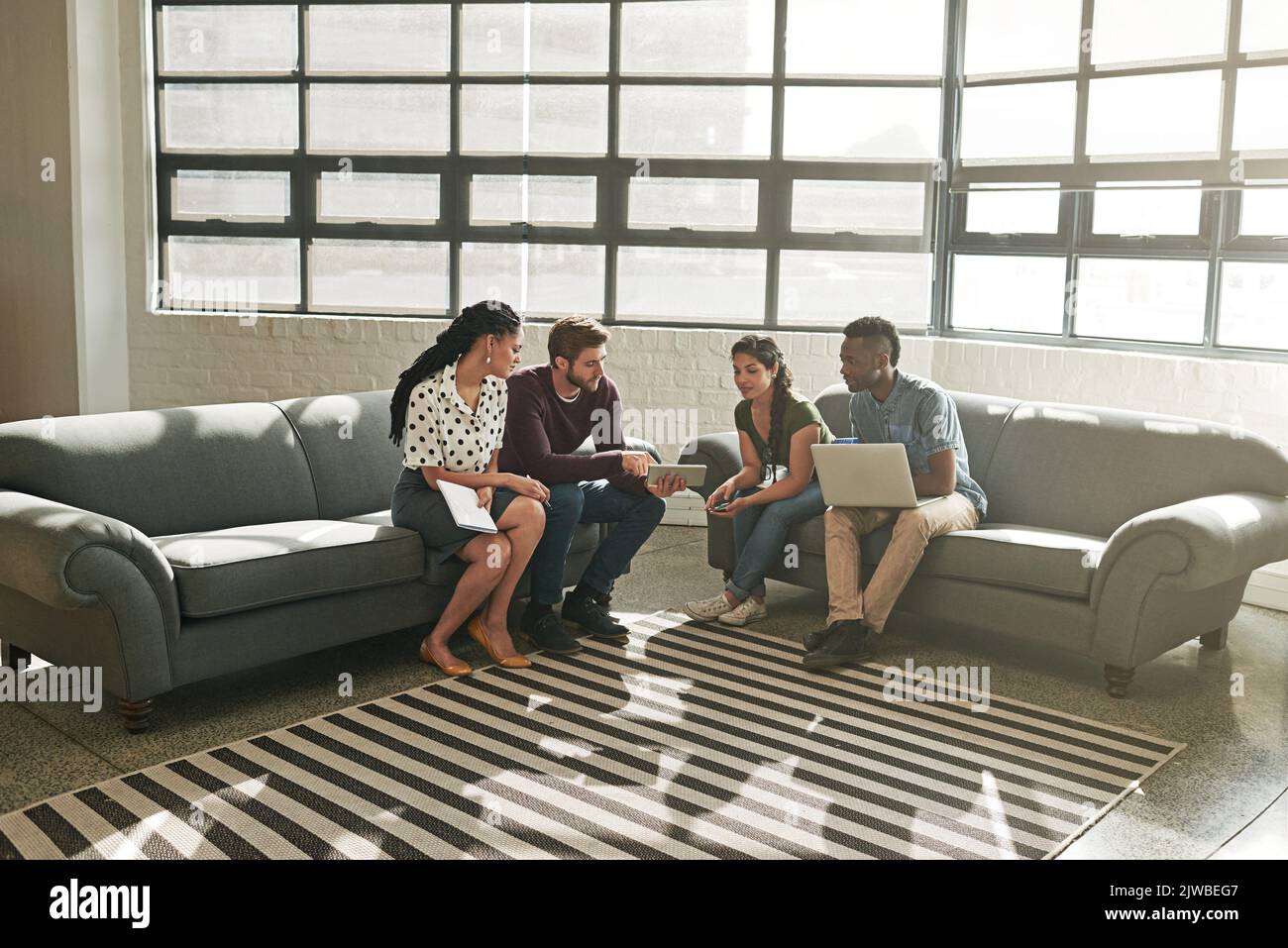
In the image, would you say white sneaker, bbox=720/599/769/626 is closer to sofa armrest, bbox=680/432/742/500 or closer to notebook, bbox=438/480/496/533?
sofa armrest, bbox=680/432/742/500

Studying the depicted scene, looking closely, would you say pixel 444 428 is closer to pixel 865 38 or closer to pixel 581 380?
pixel 581 380

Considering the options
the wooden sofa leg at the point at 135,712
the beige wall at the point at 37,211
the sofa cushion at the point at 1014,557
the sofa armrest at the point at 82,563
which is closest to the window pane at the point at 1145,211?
the sofa cushion at the point at 1014,557

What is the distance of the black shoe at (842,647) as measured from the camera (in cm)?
409

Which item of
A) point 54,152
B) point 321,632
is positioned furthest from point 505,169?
point 321,632

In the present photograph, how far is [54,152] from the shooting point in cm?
643

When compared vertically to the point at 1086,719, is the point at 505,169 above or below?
above

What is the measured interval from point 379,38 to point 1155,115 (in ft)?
12.5

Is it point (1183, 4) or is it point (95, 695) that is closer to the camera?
point (95, 695)

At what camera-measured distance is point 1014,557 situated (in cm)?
406

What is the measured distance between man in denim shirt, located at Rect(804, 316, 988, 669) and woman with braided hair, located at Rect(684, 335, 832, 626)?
213mm

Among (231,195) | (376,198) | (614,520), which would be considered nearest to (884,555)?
(614,520)

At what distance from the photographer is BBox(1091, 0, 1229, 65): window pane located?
16.6 feet
